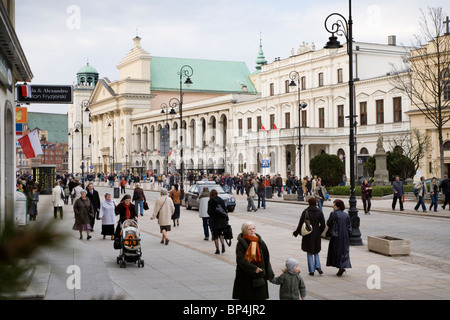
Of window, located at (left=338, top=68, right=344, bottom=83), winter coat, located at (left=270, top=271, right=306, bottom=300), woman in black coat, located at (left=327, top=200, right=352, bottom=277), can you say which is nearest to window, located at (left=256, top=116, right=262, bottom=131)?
window, located at (left=338, top=68, right=344, bottom=83)

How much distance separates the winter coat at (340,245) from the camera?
11539 millimetres

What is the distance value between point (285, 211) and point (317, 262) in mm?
18584

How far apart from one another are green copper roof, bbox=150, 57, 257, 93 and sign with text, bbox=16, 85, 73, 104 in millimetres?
96931

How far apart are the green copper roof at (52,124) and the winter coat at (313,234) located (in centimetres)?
16655

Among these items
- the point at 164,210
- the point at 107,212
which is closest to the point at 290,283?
the point at 164,210

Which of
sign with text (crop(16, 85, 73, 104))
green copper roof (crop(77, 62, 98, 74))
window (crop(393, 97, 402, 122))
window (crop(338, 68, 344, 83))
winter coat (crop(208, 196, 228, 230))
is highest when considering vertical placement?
green copper roof (crop(77, 62, 98, 74))

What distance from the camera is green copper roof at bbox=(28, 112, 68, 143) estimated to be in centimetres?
17275

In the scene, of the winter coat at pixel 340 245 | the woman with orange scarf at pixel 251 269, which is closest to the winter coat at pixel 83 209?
the winter coat at pixel 340 245

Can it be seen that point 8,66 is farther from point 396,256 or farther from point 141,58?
point 141,58

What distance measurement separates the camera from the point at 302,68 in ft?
234

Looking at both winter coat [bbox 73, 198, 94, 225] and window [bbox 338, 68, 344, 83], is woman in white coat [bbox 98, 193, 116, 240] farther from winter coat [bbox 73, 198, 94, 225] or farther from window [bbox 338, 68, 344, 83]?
window [bbox 338, 68, 344, 83]

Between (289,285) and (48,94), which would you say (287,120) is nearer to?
(48,94)

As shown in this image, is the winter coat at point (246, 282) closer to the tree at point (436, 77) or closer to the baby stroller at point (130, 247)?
the baby stroller at point (130, 247)

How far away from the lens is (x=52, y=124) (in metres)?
175
